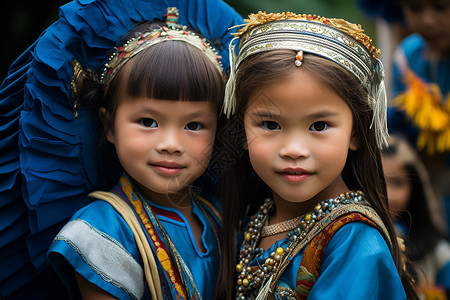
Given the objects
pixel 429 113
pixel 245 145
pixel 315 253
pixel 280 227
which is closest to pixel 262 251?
pixel 280 227

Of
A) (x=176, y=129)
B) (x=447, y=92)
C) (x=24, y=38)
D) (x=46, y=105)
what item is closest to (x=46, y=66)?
(x=46, y=105)

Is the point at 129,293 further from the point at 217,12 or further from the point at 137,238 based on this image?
the point at 217,12

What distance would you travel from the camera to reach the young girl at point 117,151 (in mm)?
1737

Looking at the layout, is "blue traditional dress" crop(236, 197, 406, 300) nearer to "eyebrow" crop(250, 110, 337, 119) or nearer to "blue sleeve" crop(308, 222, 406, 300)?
"blue sleeve" crop(308, 222, 406, 300)

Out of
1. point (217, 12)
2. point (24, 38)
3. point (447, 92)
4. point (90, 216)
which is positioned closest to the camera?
point (90, 216)

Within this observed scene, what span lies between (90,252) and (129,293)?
0.18 m

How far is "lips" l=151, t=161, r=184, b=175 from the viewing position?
5.87 feet

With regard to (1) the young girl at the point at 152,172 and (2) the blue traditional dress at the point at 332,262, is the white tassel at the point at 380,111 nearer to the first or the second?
(2) the blue traditional dress at the point at 332,262

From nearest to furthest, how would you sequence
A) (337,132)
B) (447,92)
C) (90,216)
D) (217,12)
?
(337,132)
(90,216)
(217,12)
(447,92)

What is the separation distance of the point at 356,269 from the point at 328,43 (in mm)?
675

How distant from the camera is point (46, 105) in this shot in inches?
70.9

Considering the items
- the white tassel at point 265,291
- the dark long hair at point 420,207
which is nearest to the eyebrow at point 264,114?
the white tassel at point 265,291

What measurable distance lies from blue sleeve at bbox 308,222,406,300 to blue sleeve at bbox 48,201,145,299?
1.96 feet

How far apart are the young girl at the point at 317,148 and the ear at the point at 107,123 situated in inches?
18.6
